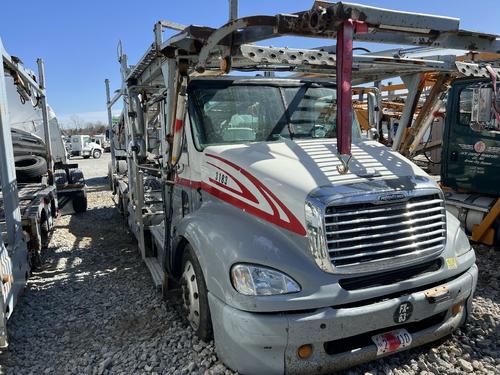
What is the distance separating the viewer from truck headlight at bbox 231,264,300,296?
264 cm

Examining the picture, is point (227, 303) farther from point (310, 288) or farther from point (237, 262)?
point (310, 288)

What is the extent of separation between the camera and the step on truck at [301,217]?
8.63ft

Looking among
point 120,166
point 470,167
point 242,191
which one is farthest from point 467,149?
point 120,166

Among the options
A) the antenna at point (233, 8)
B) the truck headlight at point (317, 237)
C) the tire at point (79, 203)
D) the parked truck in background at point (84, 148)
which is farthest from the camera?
the parked truck in background at point (84, 148)

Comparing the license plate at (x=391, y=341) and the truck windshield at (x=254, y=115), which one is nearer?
the license plate at (x=391, y=341)

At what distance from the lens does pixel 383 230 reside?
2.88 metres

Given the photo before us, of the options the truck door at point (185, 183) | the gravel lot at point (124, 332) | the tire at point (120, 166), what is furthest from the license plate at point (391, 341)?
the tire at point (120, 166)

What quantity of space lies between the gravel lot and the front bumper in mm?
390

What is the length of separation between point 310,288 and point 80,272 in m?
4.09

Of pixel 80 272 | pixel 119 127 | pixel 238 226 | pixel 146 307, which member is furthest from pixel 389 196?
pixel 119 127

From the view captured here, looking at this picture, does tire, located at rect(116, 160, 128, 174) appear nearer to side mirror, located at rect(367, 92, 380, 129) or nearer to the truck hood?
side mirror, located at rect(367, 92, 380, 129)

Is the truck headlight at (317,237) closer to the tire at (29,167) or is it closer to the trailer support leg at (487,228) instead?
the trailer support leg at (487,228)

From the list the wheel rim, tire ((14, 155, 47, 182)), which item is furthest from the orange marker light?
tire ((14, 155, 47, 182))

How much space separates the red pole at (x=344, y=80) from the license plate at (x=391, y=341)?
1.32 metres
